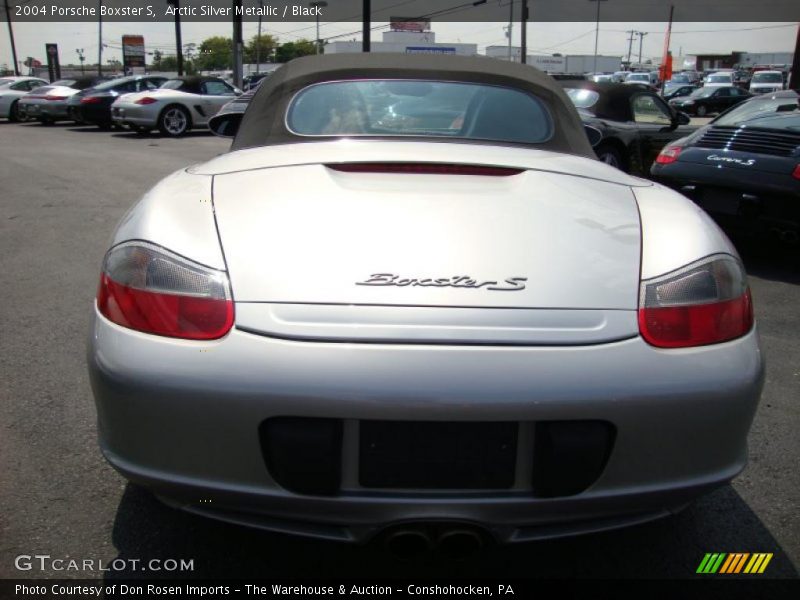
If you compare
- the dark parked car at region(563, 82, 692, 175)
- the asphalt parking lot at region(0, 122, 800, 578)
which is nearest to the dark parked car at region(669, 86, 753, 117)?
the dark parked car at region(563, 82, 692, 175)

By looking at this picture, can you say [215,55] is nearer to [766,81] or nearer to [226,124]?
[766,81]

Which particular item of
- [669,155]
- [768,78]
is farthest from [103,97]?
[768,78]

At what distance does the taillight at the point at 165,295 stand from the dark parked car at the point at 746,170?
471cm

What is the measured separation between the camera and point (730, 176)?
5617 millimetres

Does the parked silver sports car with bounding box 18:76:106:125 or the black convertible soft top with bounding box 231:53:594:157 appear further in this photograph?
the parked silver sports car with bounding box 18:76:106:125

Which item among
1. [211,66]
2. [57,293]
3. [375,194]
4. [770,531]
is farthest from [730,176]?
[211,66]

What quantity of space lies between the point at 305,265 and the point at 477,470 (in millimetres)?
616

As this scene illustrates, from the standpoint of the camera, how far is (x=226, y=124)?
4.04 meters

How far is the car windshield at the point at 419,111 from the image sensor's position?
9.47ft

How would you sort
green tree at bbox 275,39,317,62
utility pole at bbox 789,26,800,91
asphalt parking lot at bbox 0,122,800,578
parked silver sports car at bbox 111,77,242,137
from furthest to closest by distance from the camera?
green tree at bbox 275,39,317,62
parked silver sports car at bbox 111,77,242,137
utility pole at bbox 789,26,800,91
asphalt parking lot at bbox 0,122,800,578

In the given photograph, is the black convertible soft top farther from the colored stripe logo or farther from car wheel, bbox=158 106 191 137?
car wheel, bbox=158 106 191 137

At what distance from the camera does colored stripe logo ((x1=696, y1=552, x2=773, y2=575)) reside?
84.4 inches

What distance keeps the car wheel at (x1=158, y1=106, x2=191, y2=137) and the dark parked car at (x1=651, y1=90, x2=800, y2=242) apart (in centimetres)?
1401

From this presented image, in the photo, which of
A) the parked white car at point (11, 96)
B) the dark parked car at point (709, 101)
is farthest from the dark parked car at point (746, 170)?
the dark parked car at point (709, 101)
